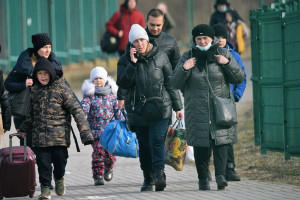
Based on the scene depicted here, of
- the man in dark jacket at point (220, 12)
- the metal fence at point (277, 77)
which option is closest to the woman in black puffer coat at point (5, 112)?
the metal fence at point (277, 77)

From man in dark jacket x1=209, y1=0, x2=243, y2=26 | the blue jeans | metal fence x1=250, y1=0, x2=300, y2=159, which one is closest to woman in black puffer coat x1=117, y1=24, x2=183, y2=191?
the blue jeans

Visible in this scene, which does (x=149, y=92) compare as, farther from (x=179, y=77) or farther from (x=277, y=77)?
(x=277, y=77)

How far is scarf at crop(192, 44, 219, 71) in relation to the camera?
33.0ft

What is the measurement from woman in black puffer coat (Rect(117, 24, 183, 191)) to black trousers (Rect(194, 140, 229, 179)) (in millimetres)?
376

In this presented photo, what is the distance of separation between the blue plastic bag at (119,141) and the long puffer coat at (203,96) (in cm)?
90

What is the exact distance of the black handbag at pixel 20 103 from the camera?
1052 centimetres

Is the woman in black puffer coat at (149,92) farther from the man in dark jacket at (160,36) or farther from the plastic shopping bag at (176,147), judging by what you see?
the plastic shopping bag at (176,147)

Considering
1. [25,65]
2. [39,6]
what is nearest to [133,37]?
[25,65]

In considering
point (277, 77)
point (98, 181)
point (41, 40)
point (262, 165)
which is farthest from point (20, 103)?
point (277, 77)

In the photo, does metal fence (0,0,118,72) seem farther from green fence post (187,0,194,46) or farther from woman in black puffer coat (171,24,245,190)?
woman in black puffer coat (171,24,245,190)

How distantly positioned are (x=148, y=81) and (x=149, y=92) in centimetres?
12

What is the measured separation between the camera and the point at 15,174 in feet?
30.7

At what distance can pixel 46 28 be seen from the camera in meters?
23.8

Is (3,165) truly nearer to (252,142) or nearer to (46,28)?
(252,142)
